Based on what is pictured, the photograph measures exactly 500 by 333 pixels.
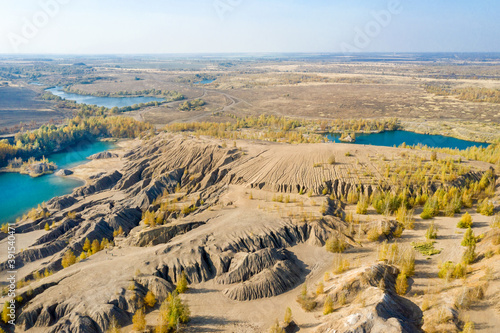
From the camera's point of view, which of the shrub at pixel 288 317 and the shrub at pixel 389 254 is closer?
the shrub at pixel 288 317

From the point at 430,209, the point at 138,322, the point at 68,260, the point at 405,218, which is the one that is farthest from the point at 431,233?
the point at 68,260

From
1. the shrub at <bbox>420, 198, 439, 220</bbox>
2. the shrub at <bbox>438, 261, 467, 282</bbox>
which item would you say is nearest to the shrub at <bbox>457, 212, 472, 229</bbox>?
the shrub at <bbox>420, 198, 439, 220</bbox>

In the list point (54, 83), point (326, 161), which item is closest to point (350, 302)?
point (326, 161)

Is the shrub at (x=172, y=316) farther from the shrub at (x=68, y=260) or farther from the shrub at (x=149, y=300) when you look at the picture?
the shrub at (x=68, y=260)

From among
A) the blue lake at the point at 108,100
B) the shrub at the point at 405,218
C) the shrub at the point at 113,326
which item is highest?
the blue lake at the point at 108,100

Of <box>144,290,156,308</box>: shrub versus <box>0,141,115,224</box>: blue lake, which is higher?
<box>144,290,156,308</box>: shrub

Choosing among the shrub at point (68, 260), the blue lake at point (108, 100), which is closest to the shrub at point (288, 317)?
the shrub at point (68, 260)

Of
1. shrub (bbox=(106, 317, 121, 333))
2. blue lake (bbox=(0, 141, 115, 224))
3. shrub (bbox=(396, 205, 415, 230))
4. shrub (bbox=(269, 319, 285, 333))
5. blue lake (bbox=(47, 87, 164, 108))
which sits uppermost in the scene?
blue lake (bbox=(47, 87, 164, 108))

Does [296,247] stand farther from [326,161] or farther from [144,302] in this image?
[326,161]

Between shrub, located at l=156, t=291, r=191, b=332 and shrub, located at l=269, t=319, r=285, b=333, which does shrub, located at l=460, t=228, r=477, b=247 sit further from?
shrub, located at l=156, t=291, r=191, b=332
